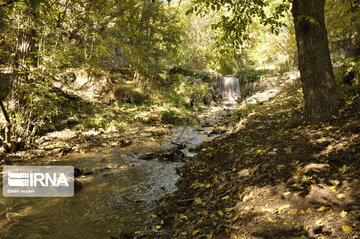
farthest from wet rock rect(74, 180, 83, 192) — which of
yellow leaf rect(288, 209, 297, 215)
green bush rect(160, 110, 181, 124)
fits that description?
green bush rect(160, 110, 181, 124)

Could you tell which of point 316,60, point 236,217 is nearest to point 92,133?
point 236,217

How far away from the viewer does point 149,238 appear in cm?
263

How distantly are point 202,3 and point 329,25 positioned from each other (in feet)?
17.5

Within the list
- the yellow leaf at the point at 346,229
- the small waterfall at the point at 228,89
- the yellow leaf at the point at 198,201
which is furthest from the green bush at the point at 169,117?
the yellow leaf at the point at 346,229

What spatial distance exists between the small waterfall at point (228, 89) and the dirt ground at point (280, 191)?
15217mm

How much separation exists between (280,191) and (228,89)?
17.9 m

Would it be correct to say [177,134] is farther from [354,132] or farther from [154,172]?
[354,132]

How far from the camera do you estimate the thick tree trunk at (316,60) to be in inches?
Answer: 150

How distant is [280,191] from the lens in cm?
248

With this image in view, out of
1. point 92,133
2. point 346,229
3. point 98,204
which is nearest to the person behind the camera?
point 346,229

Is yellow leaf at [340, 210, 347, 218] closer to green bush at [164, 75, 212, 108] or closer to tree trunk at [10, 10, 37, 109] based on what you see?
tree trunk at [10, 10, 37, 109]

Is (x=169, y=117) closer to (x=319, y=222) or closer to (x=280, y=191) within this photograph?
(x=280, y=191)

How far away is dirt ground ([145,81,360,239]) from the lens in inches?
76.7

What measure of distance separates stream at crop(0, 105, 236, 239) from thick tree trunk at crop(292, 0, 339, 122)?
320cm
